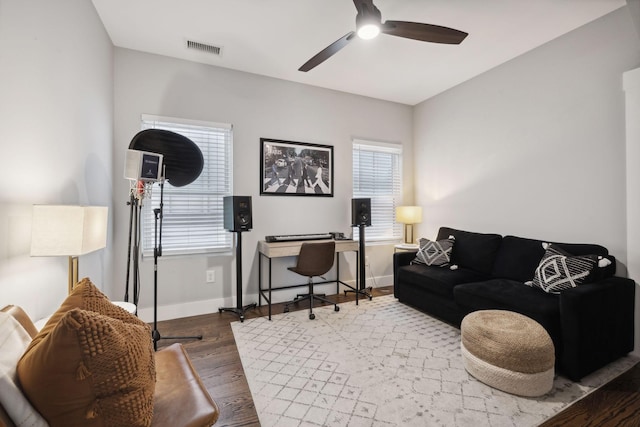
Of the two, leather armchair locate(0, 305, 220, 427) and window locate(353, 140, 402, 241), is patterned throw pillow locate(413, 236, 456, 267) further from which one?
leather armchair locate(0, 305, 220, 427)

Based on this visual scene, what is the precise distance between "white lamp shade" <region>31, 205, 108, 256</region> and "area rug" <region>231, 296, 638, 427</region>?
4.27ft

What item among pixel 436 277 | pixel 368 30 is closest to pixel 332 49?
pixel 368 30

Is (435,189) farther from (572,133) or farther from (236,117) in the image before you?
(236,117)

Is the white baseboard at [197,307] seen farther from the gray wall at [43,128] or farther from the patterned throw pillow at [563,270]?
the patterned throw pillow at [563,270]

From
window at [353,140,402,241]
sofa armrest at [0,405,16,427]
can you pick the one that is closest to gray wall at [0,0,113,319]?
sofa armrest at [0,405,16,427]

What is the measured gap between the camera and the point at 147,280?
9.64ft

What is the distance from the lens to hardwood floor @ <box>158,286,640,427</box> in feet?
5.16

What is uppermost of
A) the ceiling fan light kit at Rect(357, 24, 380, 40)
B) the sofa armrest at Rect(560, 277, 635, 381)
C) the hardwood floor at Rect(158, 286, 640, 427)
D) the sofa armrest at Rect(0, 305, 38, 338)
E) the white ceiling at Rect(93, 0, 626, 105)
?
the white ceiling at Rect(93, 0, 626, 105)

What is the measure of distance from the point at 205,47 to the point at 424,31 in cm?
206

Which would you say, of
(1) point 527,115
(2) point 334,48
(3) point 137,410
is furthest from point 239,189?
(1) point 527,115

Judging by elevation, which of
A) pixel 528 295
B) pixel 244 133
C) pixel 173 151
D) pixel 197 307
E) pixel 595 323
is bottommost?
pixel 197 307

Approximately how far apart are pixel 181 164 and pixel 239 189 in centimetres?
77

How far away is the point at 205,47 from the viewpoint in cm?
284

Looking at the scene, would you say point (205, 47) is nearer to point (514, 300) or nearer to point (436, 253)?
point (436, 253)
